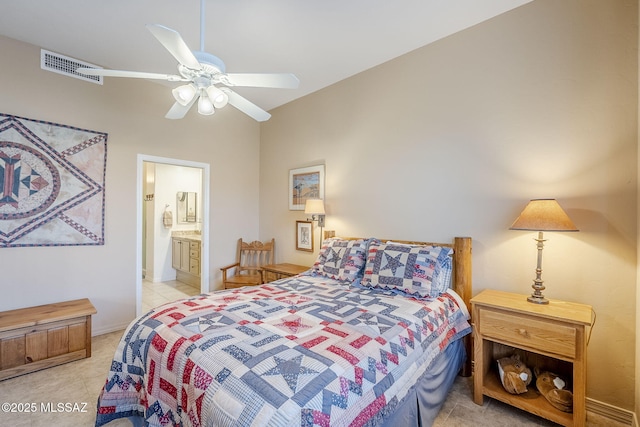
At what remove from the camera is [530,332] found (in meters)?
1.76

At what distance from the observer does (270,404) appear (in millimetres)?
976

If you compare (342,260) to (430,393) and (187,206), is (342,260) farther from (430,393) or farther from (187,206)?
(187,206)

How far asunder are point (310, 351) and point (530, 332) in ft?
4.71

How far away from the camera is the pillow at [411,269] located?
216 centimetres

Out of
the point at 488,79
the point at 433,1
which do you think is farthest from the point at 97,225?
the point at 488,79

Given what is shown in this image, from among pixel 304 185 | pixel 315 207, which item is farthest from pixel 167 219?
pixel 315 207

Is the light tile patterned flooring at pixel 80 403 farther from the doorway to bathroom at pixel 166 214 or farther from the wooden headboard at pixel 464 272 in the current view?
the doorway to bathroom at pixel 166 214

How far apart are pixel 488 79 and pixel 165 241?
572 centimetres

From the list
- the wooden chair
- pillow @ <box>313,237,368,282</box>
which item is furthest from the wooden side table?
pillow @ <box>313,237,368,282</box>

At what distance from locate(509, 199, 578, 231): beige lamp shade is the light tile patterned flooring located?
1228 mm

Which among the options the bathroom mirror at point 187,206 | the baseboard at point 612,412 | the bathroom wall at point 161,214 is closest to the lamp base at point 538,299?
the baseboard at point 612,412

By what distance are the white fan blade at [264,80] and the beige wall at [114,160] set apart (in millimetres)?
2198

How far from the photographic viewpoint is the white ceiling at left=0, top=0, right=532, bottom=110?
2.15 metres

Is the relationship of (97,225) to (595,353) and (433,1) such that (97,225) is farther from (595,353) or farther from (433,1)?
(595,353)
